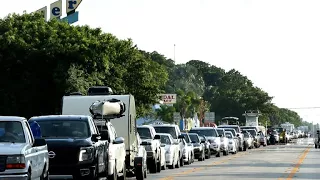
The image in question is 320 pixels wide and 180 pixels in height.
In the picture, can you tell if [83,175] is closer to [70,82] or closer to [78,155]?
[78,155]

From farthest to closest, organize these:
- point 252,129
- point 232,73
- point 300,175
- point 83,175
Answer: point 232,73
point 252,129
point 300,175
point 83,175

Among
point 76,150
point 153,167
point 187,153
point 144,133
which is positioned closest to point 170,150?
point 144,133

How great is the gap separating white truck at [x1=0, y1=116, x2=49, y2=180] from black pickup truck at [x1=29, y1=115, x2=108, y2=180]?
1.51m

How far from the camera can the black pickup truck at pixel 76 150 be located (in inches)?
766

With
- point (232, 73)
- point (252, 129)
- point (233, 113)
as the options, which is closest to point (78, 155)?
point (252, 129)

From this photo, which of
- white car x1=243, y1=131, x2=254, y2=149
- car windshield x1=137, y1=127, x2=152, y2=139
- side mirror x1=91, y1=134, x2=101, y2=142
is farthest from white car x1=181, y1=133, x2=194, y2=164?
white car x1=243, y1=131, x2=254, y2=149

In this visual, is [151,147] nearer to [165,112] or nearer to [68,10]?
[68,10]

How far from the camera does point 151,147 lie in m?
30.0

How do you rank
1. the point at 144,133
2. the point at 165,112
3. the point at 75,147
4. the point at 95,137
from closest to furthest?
the point at 75,147 → the point at 95,137 → the point at 144,133 → the point at 165,112

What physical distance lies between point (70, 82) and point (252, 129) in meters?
32.2

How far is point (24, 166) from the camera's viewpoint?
15.6m

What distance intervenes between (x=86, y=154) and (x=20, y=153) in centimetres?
416

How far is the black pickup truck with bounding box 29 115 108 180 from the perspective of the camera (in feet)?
63.8

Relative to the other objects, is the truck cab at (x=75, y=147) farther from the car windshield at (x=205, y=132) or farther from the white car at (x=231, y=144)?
the white car at (x=231, y=144)
